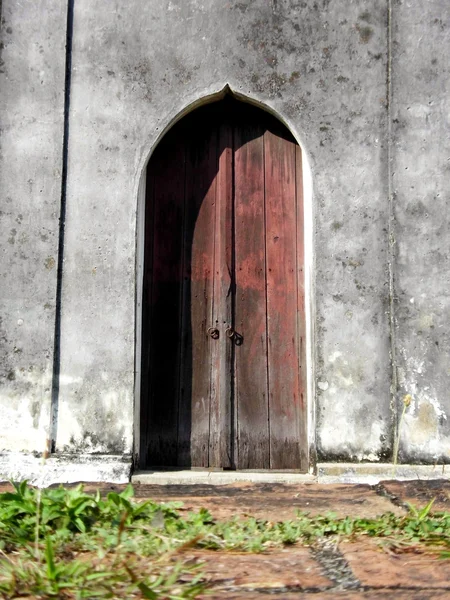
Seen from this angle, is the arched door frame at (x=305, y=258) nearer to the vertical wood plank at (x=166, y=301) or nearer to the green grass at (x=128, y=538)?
the vertical wood plank at (x=166, y=301)

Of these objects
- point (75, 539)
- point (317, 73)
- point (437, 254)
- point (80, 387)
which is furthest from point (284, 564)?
point (317, 73)

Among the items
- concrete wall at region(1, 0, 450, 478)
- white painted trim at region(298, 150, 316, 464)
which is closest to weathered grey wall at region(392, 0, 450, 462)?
concrete wall at region(1, 0, 450, 478)

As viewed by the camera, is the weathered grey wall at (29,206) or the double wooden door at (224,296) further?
the double wooden door at (224,296)

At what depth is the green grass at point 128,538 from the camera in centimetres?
204

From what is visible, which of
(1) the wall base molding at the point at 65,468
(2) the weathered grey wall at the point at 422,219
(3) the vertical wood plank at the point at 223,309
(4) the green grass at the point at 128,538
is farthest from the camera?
(3) the vertical wood plank at the point at 223,309

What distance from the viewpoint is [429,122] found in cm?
494

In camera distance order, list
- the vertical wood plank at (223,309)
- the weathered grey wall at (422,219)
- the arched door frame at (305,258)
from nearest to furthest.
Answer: the weathered grey wall at (422,219) < the arched door frame at (305,258) < the vertical wood plank at (223,309)

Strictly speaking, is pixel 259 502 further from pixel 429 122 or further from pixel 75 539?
pixel 429 122

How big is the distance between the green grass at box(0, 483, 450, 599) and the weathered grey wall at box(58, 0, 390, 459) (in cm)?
181

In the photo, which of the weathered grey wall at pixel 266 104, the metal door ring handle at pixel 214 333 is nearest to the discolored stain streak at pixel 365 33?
the weathered grey wall at pixel 266 104

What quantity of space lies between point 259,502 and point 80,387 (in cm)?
192

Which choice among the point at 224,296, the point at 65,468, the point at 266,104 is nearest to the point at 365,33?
the point at 266,104

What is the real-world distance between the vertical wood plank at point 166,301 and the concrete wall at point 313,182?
28cm

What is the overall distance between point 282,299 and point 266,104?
1.43 m
